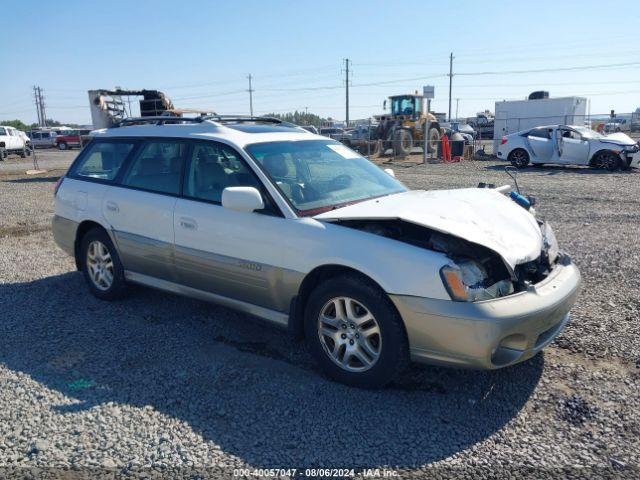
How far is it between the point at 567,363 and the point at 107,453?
3.08 m

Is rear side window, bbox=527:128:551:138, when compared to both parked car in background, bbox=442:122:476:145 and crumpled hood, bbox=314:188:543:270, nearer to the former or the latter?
parked car in background, bbox=442:122:476:145

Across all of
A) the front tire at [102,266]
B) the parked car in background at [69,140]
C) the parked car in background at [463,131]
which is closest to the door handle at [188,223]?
the front tire at [102,266]

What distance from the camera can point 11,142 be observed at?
2942 cm

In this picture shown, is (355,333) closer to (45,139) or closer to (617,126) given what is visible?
(45,139)

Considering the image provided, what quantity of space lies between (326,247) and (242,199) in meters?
0.69

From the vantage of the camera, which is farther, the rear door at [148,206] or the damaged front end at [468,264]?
the rear door at [148,206]

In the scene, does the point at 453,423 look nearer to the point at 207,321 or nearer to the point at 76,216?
the point at 207,321

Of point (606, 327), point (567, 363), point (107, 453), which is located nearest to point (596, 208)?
point (606, 327)

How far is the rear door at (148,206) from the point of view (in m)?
4.66

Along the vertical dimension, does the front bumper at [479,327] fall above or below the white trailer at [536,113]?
below

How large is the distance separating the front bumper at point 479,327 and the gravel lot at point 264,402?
0.35 m

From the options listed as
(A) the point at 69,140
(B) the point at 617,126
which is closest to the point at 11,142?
(A) the point at 69,140

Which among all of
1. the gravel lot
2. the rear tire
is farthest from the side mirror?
the rear tire

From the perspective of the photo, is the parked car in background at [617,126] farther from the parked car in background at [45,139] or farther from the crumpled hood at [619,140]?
the parked car in background at [45,139]
